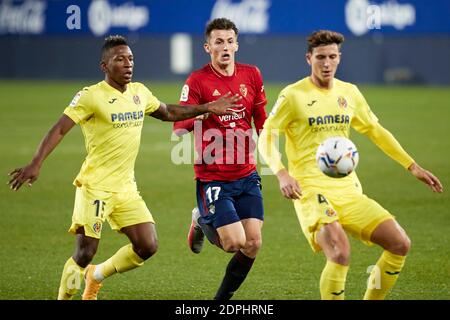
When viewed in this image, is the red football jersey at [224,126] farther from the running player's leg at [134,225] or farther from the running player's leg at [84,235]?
the running player's leg at [84,235]

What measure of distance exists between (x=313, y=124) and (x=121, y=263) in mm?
1968

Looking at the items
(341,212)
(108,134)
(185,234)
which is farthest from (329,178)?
(185,234)

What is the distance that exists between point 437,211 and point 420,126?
10.9 m

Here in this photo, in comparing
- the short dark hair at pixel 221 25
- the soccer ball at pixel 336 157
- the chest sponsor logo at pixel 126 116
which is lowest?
the soccer ball at pixel 336 157

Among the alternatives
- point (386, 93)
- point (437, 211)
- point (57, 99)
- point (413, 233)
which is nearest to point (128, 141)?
point (413, 233)

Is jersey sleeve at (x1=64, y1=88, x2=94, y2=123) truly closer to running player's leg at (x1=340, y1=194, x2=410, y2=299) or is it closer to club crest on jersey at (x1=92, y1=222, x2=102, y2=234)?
club crest on jersey at (x1=92, y1=222, x2=102, y2=234)

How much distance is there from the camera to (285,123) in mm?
7551

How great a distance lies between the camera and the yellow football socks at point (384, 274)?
23.5 feet

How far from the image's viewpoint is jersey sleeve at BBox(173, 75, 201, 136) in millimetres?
8508

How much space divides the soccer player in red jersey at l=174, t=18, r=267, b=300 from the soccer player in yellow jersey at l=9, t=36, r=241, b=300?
44 centimetres

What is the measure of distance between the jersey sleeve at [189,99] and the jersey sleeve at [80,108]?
1.04 m

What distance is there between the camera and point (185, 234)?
11414 mm

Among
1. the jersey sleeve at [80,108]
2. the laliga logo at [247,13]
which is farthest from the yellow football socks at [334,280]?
the laliga logo at [247,13]
